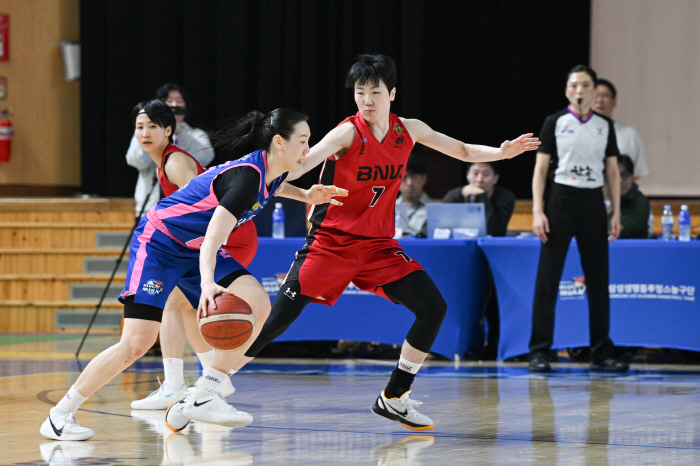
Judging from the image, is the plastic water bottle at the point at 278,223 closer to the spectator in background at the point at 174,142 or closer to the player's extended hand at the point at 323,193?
the spectator in background at the point at 174,142

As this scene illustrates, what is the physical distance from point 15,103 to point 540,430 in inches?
321

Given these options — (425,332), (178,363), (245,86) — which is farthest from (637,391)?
(245,86)

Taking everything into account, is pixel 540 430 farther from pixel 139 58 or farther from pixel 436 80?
pixel 139 58

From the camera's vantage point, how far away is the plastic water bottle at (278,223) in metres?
6.75

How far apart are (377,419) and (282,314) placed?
0.71 meters

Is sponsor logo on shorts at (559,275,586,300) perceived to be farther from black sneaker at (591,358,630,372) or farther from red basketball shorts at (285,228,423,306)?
red basketball shorts at (285,228,423,306)

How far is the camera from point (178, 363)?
4535 mm

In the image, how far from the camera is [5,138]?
1012cm

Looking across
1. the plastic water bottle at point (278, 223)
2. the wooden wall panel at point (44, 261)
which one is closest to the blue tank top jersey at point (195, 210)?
the plastic water bottle at point (278, 223)

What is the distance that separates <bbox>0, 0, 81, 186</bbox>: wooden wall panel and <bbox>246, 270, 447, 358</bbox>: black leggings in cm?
717

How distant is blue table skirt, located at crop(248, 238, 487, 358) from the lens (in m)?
6.39

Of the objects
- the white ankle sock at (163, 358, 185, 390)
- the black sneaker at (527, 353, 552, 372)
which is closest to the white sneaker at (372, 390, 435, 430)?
the white ankle sock at (163, 358, 185, 390)

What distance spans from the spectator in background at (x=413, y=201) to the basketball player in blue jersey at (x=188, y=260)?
3215mm

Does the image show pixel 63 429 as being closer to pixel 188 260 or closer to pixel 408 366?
pixel 188 260
